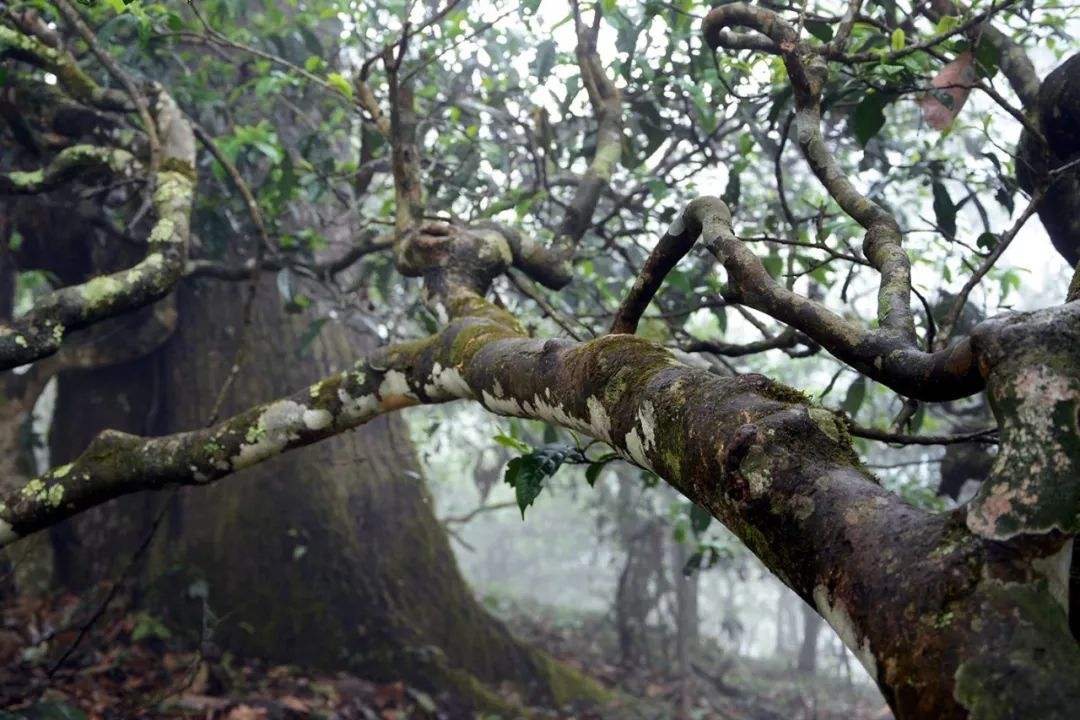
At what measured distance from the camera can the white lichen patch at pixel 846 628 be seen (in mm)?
1081

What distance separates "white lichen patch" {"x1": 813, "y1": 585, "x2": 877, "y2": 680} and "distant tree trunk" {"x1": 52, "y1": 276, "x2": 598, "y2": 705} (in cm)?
407

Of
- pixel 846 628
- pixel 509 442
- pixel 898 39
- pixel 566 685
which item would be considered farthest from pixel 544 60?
pixel 566 685

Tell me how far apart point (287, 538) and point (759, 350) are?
376cm

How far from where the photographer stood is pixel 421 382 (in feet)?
8.85

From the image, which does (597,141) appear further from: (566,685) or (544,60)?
(566,685)

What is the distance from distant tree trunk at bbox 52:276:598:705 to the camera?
212 inches

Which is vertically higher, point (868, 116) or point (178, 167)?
point (178, 167)

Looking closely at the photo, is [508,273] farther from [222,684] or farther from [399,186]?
[222,684]

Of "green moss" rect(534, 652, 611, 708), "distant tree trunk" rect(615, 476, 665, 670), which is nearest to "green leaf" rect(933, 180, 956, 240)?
"green moss" rect(534, 652, 611, 708)

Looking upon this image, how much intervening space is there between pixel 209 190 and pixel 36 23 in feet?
5.58

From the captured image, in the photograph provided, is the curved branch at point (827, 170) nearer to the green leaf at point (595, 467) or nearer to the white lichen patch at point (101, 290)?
the green leaf at point (595, 467)

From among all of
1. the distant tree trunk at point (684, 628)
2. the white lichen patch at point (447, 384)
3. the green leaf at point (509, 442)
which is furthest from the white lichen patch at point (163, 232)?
the distant tree trunk at point (684, 628)

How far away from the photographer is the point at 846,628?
1122mm

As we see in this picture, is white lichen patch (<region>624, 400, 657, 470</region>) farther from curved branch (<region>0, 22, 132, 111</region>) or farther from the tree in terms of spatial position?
curved branch (<region>0, 22, 132, 111</region>)
